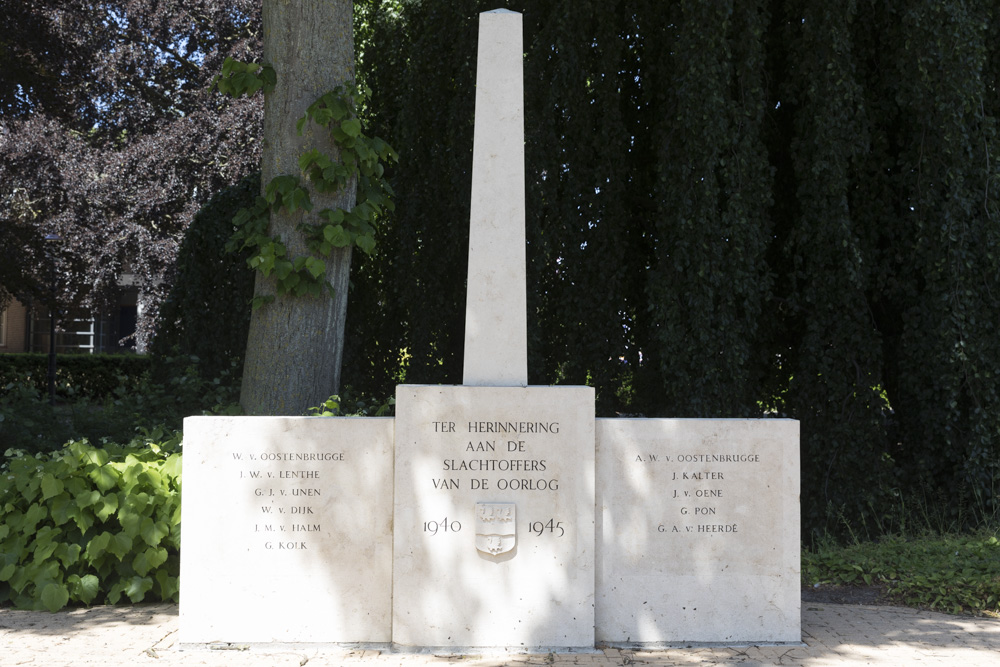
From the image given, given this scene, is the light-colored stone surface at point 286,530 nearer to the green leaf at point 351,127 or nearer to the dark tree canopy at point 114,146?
the green leaf at point 351,127

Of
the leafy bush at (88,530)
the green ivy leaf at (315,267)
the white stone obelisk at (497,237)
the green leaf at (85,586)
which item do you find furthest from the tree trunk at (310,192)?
the white stone obelisk at (497,237)

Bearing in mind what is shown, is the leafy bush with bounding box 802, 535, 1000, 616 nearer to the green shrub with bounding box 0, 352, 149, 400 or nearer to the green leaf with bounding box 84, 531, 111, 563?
the green leaf with bounding box 84, 531, 111, 563

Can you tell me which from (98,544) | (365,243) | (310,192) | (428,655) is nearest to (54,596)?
(98,544)

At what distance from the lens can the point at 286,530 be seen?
14.6 ft

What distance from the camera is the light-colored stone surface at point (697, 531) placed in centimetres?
449

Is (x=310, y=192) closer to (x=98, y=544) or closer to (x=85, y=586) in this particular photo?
(x=98, y=544)

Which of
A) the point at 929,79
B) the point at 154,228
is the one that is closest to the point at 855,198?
the point at 929,79

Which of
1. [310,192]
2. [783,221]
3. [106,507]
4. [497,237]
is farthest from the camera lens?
[783,221]

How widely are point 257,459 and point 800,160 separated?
5082 mm

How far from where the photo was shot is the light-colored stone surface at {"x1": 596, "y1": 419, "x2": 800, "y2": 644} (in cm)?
449

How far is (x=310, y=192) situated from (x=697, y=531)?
3.71 metres

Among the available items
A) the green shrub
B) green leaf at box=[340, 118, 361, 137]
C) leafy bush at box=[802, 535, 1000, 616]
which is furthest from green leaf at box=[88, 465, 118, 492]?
the green shrub

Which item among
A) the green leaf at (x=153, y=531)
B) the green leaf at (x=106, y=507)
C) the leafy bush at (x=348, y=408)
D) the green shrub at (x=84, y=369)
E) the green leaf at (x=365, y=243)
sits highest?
the green leaf at (x=365, y=243)

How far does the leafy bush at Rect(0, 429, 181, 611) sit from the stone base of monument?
31.7 inches
